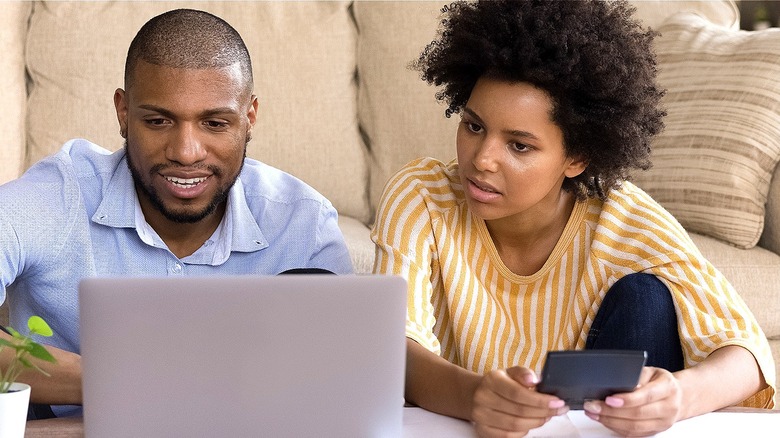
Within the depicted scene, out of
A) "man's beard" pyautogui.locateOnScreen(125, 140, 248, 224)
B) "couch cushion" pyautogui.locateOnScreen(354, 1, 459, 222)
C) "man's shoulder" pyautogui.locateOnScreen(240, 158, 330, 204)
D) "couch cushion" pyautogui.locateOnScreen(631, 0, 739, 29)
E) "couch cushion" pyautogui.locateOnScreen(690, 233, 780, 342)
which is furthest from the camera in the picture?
"couch cushion" pyautogui.locateOnScreen(631, 0, 739, 29)

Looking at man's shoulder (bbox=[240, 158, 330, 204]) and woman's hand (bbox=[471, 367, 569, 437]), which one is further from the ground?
man's shoulder (bbox=[240, 158, 330, 204])

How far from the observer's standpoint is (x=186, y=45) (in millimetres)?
1606

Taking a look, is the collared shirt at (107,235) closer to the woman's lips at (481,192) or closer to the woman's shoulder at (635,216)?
the woman's lips at (481,192)

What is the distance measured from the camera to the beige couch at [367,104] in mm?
2359

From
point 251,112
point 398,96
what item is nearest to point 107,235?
point 251,112

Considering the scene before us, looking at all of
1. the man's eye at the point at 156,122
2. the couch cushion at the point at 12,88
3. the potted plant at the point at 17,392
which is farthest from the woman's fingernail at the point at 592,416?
the couch cushion at the point at 12,88

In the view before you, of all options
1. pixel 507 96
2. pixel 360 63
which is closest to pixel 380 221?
pixel 507 96

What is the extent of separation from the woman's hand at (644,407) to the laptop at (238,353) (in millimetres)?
274

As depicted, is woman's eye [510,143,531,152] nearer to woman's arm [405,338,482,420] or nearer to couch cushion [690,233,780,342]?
woman's arm [405,338,482,420]

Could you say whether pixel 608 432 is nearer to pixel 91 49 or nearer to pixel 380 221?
pixel 380 221

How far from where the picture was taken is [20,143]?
2477 millimetres

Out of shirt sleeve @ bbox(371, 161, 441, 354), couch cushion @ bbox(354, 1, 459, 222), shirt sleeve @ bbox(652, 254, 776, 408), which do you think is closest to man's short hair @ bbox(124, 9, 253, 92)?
shirt sleeve @ bbox(371, 161, 441, 354)

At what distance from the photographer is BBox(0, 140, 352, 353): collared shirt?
5.07ft

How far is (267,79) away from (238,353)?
5.36 feet
